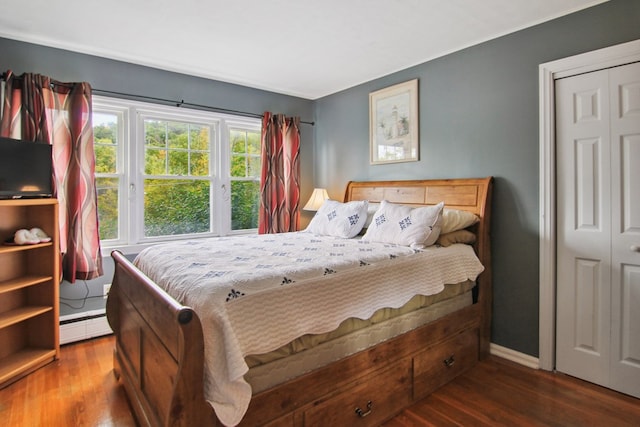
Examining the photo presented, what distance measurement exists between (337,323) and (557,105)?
2123 mm

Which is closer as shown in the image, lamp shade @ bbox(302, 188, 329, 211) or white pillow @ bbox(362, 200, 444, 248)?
white pillow @ bbox(362, 200, 444, 248)

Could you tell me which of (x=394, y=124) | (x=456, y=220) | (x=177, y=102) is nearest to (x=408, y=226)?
(x=456, y=220)

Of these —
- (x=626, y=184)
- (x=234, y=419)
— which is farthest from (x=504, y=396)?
(x=234, y=419)

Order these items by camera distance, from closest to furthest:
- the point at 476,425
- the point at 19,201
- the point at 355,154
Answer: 1. the point at 476,425
2. the point at 19,201
3. the point at 355,154

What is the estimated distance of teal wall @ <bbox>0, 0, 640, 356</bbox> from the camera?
2.39m

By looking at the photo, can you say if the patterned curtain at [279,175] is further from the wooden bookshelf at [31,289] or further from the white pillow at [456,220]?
the white pillow at [456,220]

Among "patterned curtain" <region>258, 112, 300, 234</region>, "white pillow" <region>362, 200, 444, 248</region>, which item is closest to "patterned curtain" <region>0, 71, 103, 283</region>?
"patterned curtain" <region>258, 112, 300, 234</region>

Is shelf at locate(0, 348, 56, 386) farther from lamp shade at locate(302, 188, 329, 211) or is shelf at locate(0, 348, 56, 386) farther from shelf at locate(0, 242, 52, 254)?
lamp shade at locate(302, 188, 329, 211)

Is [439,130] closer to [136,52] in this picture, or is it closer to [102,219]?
[136,52]

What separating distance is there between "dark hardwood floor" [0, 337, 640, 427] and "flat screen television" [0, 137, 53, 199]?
1.27 meters

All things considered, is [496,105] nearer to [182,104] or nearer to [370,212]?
[370,212]

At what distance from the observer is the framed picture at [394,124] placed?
10.8ft

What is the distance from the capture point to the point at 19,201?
2355 mm

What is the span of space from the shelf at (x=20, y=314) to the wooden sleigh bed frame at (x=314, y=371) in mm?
670
